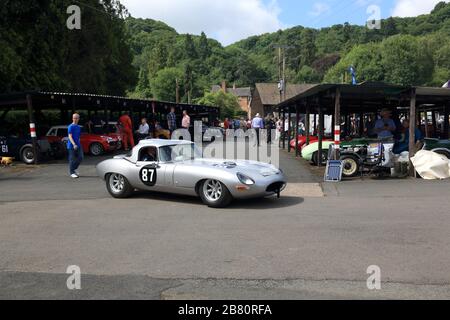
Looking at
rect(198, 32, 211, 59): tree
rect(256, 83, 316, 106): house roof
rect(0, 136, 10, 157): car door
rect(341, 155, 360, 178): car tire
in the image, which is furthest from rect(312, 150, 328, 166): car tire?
rect(198, 32, 211, 59): tree

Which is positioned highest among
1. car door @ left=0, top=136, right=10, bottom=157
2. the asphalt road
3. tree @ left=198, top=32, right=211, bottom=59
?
tree @ left=198, top=32, right=211, bottom=59

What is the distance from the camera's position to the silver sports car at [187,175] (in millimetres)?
8586

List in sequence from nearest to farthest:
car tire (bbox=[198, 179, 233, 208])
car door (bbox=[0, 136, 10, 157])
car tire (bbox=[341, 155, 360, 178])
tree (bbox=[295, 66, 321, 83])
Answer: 1. car tire (bbox=[198, 179, 233, 208])
2. car tire (bbox=[341, 155, 360, 178])
3. car door (bbox=[0, 136, 10, 157])
4. tree (bbox=[295, 66, 321, 83])

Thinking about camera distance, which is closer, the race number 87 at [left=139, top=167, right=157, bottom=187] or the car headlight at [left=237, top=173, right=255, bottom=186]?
the car headlight at [left=237, top=173, right=255, bottom=186]

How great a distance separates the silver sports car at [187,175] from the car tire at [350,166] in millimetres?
4104

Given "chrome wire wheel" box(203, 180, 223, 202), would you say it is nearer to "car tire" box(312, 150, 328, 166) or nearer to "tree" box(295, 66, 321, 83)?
"car tire" box(312, 150, 328, 166)

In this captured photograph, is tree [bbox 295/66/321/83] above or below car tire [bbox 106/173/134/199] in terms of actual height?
above

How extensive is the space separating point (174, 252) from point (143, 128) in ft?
54.0

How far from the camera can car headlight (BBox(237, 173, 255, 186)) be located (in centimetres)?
851

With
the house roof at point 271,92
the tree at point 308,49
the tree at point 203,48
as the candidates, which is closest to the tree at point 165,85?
the house roof at point 271,92

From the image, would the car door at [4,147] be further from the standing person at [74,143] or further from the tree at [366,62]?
the tree at [366,62]

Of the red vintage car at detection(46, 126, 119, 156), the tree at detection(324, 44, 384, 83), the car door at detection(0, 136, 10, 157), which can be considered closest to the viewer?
the car door at detection(0, 136, 10, 157)

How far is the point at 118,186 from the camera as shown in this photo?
10.2 metres
